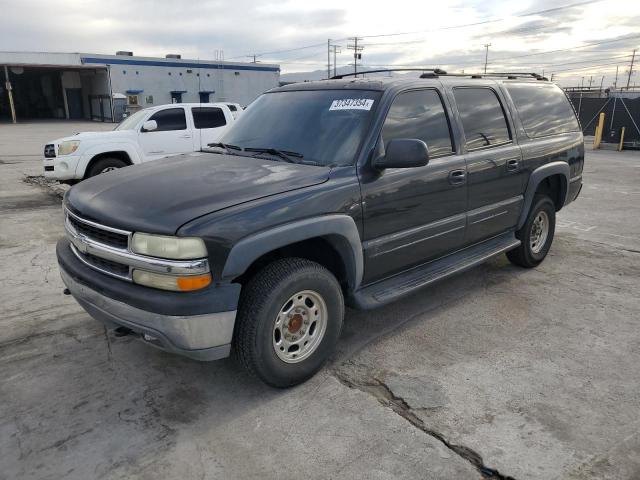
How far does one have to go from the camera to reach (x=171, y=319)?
2703 mm

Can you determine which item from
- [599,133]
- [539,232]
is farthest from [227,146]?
[599,133]

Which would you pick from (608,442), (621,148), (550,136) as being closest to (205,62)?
(621,148)

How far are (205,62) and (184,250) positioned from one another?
47.5 meters

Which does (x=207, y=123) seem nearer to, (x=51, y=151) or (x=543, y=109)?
(x=51, y=151)

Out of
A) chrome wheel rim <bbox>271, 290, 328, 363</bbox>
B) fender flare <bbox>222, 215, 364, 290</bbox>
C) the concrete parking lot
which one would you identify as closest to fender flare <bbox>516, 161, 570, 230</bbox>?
the concrete parking lot

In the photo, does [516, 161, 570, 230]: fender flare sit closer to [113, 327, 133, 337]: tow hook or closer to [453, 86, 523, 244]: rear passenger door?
[453, 86, 523, 244]: rear passenger door

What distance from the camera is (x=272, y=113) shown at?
423 centimetres

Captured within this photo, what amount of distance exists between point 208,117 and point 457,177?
7872 millimetres

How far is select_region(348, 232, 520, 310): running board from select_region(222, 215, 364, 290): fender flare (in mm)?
146

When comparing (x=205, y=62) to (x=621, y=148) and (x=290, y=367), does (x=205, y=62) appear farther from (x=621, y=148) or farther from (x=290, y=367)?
(x=290, y=367)

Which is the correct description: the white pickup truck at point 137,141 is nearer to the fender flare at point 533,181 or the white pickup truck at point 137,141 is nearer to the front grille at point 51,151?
the front grille at point 51,151

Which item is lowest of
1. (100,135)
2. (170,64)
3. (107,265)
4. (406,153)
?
(107,265)

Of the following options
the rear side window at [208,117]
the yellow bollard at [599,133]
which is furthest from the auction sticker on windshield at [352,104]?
the yellow bollard at [599,133]

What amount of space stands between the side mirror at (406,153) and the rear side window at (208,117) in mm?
8018
